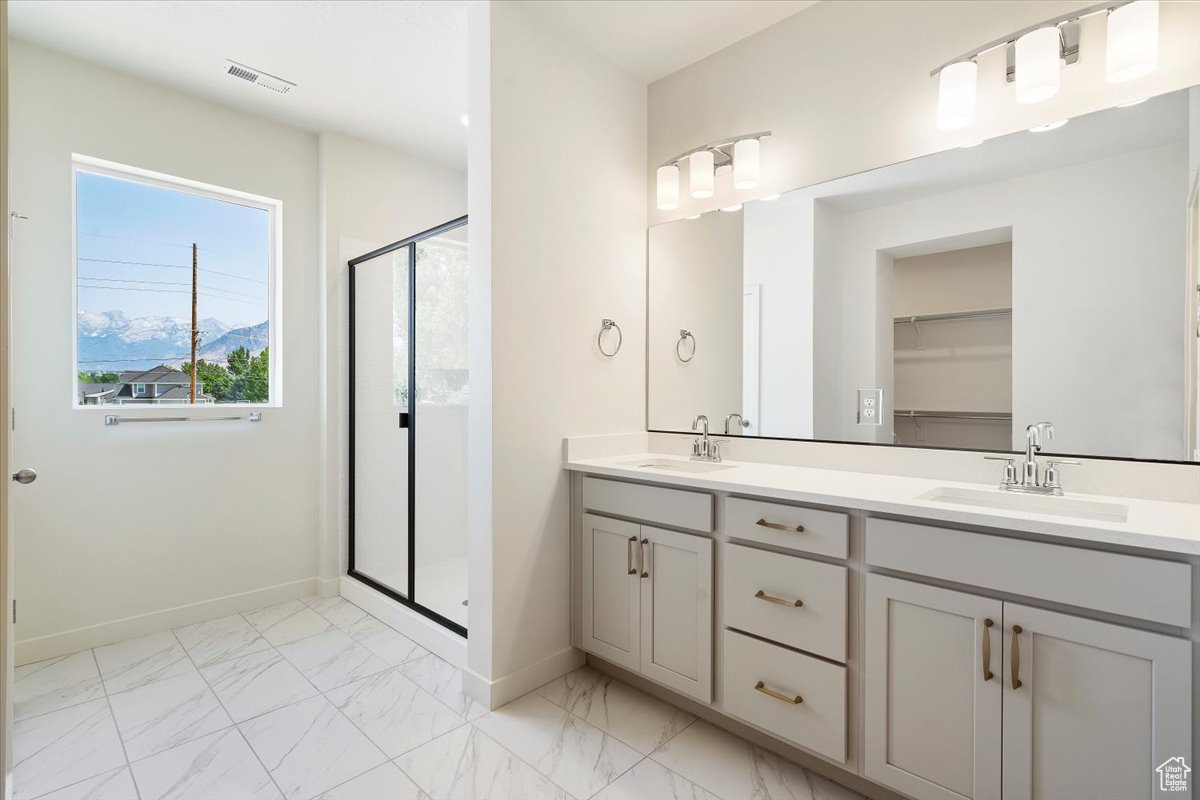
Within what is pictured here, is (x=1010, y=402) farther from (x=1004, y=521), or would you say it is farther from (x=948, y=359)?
(x=1004, y=521)

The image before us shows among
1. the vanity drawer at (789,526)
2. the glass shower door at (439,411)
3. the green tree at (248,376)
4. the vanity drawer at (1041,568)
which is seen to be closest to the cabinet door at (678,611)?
the vanity drawer at (789,526)

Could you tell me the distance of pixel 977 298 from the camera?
1.83 meters

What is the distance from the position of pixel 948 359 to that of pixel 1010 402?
0.22 m

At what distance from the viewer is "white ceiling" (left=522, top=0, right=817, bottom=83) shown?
2.17 meters

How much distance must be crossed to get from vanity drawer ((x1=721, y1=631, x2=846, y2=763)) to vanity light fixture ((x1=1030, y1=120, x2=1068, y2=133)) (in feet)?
5.60

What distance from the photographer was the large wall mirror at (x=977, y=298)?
1550 mm

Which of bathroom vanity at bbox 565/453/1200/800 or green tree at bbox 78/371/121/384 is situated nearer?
bathroom vanity at bbox 565/453/1200/800

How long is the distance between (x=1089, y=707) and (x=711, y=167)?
216 cm

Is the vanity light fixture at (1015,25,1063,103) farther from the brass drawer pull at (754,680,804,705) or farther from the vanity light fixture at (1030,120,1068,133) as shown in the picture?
the brass drawer pull at (754,680,804,705)

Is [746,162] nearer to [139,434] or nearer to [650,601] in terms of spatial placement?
[650,601]

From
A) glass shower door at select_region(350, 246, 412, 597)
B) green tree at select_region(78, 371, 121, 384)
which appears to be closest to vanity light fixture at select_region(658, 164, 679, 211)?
glass shower door at select_region(350, 246, 412, 597)

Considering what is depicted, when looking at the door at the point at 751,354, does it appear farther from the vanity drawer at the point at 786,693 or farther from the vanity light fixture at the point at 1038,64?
the vanity light fixture at the point at 1038,64

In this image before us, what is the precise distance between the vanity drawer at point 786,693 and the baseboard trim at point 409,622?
1160 millimetres

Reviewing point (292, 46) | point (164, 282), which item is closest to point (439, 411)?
point (164, 282)
